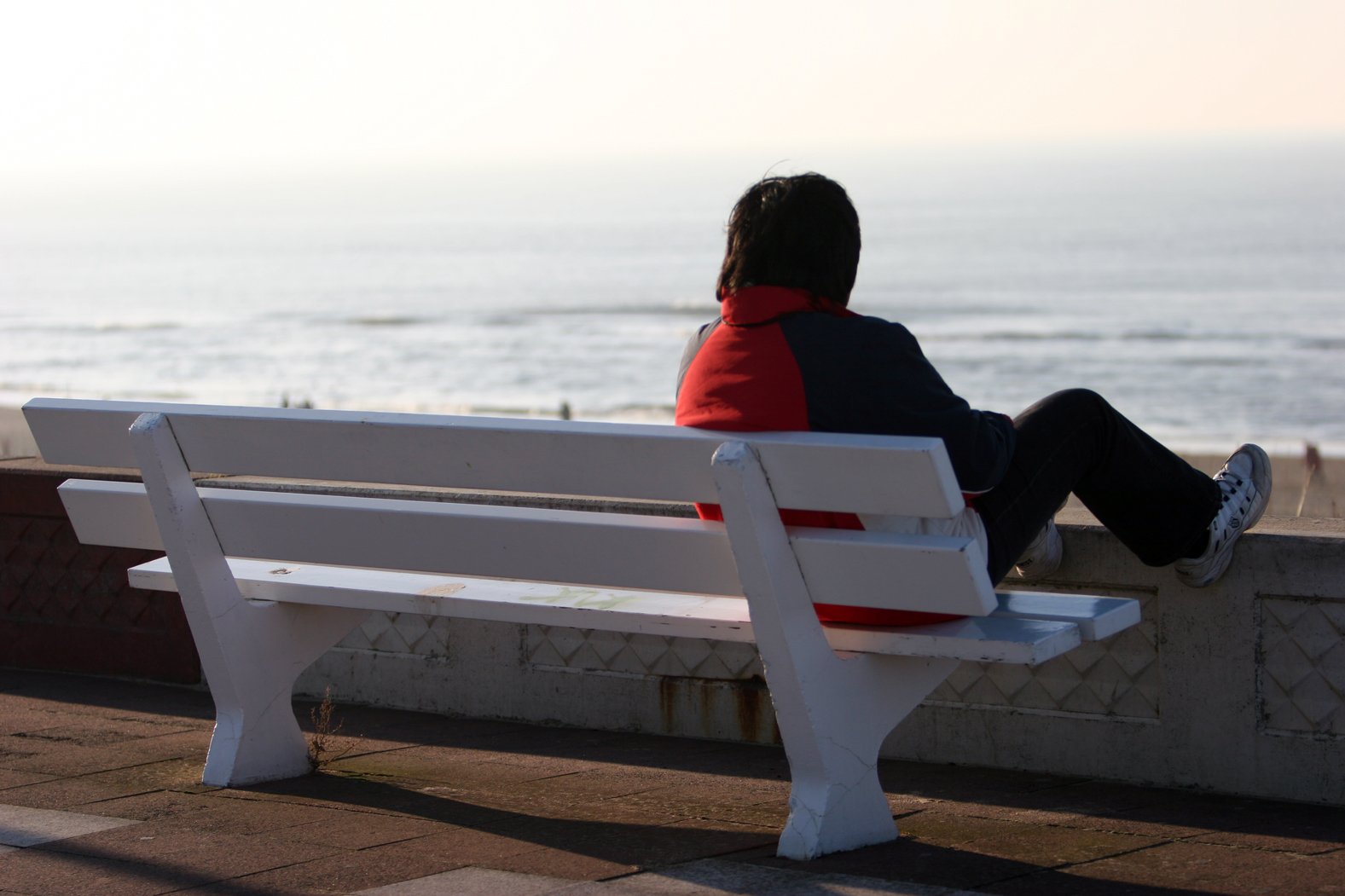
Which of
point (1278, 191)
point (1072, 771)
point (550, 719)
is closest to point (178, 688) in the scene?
point (550, 719)

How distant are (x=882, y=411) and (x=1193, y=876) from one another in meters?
1.11

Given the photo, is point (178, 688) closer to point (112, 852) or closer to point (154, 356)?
point (112, 852)

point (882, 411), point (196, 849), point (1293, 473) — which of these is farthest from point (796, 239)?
point (1293, 473)

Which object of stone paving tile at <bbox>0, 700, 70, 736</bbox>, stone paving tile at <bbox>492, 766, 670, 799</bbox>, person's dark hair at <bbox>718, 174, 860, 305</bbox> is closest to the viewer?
person's dark hair at <bbox>718, 174, 860, 305</bbox>

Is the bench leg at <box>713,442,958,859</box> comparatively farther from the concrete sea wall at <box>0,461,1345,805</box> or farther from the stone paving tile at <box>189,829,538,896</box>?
the concrete sea wall at <box>0,461,1345,805</box>

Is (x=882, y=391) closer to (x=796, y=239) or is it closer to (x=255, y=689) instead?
(x=796, y=239)

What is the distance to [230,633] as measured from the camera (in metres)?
4.36

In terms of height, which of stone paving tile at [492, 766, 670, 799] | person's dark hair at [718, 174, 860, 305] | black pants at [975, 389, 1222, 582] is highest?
person's dark hair at [718, 174, 860, 305]

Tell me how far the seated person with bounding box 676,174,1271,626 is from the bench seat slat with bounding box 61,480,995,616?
20cm

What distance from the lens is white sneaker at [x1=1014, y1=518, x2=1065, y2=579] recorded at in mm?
4301

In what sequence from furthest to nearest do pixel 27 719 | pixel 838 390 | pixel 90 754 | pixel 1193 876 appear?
pixel 27 719 < pixel 90 754 < pixel 838 390 < pixel 1193 876

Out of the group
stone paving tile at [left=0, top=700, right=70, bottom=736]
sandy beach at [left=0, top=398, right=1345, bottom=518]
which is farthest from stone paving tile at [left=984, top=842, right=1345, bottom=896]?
sandy beach at [left=0, top=398, right=1345, bottom=518]

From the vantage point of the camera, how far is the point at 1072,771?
4.38 metres

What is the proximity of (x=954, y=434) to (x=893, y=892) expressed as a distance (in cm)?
93
